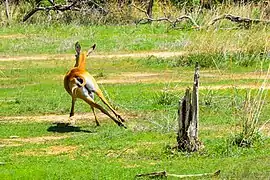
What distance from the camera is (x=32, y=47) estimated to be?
2594 cm

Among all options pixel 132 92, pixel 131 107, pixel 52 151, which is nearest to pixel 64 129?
pixel 52 151

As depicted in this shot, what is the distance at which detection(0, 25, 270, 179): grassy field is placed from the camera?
35.3ft

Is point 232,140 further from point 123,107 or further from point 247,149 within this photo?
point 123,107

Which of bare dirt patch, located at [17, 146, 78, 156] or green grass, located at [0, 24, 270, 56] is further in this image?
green grass, located at [0, 24, 270, 56]

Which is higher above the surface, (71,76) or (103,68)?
(71,76)

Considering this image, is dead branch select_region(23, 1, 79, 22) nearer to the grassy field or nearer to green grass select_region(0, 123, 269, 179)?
the grassy field

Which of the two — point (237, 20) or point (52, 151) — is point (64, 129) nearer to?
point (52, 151)

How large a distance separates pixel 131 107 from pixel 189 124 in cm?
445

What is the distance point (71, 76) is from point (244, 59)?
8.58 metres

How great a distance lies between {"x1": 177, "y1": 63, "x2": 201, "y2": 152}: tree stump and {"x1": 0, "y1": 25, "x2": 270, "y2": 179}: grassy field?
0.15 m

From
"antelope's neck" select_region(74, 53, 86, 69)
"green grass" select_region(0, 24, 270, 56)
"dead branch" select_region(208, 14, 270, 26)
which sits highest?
"antelope's neck" select_region(74, 53, 86, 69)

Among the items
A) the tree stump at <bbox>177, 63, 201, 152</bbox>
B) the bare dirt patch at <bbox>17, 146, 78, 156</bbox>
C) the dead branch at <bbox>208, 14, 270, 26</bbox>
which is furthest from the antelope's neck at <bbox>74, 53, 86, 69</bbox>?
the dead branch at <bbox>208, 14, 270, 26</bbox>

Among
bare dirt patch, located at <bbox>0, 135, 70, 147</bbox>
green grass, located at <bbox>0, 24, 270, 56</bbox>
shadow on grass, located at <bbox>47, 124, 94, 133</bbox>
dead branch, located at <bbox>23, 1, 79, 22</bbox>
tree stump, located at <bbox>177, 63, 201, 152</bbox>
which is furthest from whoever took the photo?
dead branch, located at <bbox>23, 1, 79, 22</bbox>

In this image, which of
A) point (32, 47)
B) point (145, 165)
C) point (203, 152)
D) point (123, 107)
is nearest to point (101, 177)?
point (145, 165)
